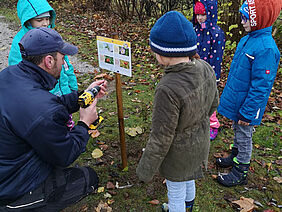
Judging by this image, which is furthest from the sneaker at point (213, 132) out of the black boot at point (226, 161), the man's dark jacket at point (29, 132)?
the man's dark jacket at point (29, 132)

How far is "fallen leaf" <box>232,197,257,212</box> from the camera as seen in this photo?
2601 millimetres

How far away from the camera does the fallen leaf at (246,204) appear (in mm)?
2601

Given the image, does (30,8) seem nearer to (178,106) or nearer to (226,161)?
(178,106)

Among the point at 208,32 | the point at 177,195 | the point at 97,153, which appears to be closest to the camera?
the point at 177,195

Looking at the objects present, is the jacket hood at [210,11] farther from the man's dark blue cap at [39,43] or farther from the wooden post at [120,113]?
the man's dark blue cap at [39,43]

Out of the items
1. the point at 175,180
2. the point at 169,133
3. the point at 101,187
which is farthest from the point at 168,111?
the point at 101,187

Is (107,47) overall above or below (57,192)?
above

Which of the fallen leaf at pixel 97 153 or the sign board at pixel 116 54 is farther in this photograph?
the fallen leaf at pixel 97 153

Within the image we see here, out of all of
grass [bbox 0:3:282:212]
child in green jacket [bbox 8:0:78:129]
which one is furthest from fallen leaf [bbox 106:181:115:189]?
child in green jacket [bbox 8:0:78:129]

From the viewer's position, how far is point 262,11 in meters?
2.31

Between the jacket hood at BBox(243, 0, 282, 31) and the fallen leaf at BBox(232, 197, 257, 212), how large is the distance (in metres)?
2.06

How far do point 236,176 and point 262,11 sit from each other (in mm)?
2010

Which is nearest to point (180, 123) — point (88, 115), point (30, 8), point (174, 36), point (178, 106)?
point (178, 106)

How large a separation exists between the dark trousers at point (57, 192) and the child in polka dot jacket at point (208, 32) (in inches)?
96.1
